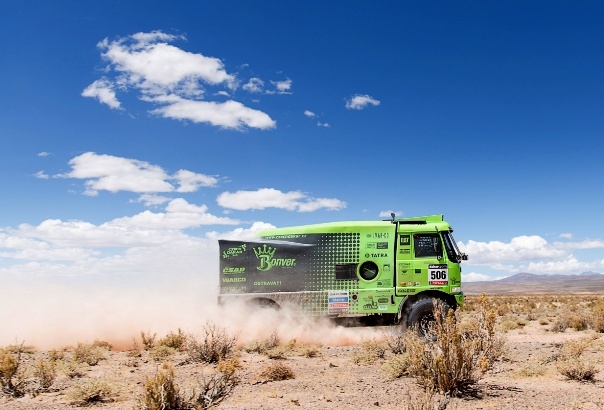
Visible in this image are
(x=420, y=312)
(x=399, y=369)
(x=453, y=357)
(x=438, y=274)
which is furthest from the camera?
(x=438, y=274)

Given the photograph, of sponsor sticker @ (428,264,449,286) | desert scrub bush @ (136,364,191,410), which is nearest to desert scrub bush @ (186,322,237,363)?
desert scrub bush @ (136,364,191,410)

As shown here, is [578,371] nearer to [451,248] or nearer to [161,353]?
[451,248]

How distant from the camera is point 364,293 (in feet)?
46.0

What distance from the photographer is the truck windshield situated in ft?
46.5

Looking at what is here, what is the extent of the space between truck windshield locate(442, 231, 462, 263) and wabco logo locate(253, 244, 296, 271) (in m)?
4.53

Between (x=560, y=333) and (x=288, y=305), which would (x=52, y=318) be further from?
(x=560, y=333)

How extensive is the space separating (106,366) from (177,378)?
9.88ft

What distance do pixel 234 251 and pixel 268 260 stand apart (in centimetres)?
108

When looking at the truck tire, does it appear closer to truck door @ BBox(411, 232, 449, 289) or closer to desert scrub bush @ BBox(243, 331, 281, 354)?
truck door @ BBox(411, 232, 449, 289)

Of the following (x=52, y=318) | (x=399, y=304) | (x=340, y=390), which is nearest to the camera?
(x=340, y=390)

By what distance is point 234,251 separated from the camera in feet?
47.7

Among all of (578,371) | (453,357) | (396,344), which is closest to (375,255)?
(396,344)

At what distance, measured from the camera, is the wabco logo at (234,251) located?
14.5 meters

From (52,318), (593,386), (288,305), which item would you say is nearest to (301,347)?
(288,305)
